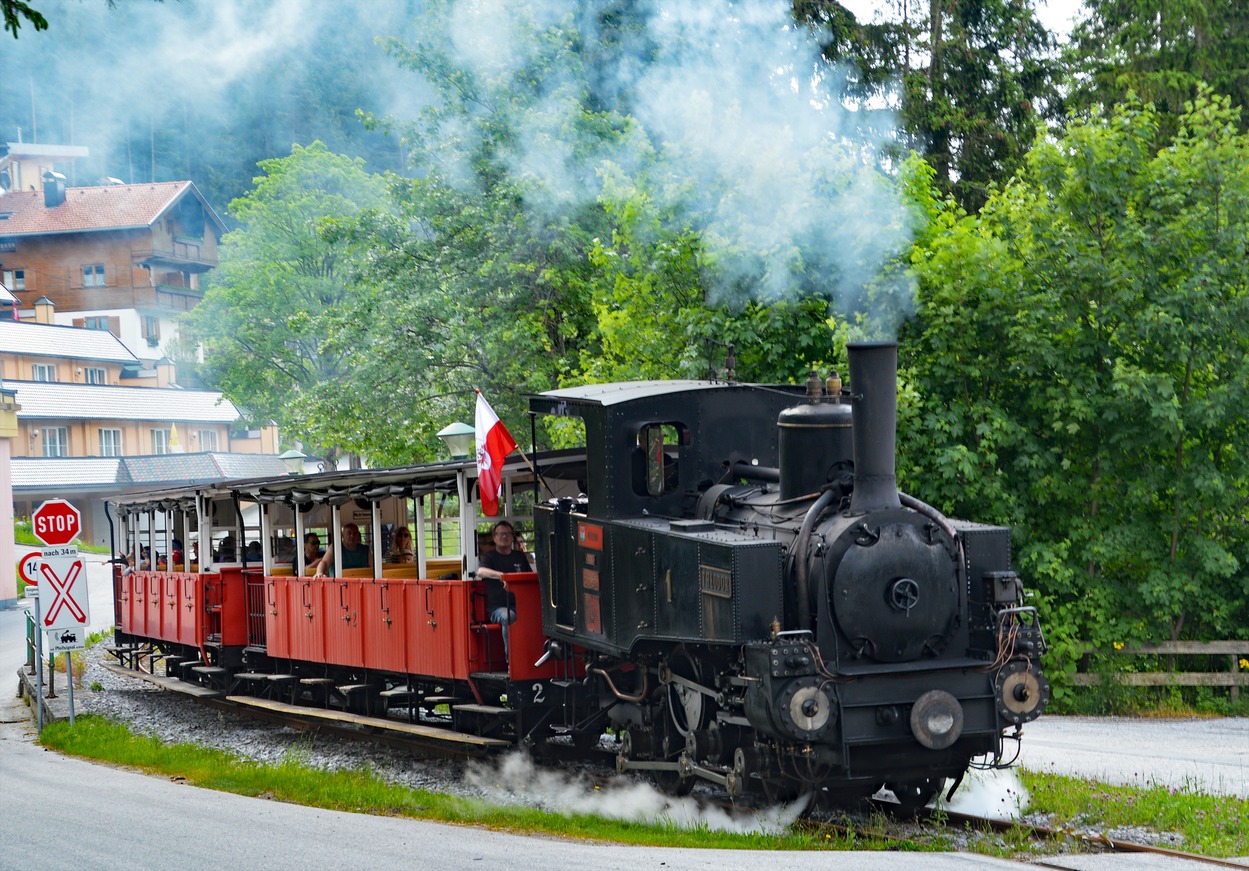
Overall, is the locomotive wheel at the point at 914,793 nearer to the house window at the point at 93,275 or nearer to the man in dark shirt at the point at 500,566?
the man in dark shirt at the point at 500,566

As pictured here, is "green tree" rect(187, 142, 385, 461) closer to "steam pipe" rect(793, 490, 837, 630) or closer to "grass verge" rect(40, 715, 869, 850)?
"grass verge" rect(40, 715, 869, 850)

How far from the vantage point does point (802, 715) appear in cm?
833

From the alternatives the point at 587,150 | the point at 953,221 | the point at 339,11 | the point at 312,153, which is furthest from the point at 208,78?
the point at 953,221

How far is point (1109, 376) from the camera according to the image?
588 inches

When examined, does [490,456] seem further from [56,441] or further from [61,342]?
[61,342]

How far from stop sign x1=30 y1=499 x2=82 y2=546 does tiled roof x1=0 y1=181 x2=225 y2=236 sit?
58520 millimetres

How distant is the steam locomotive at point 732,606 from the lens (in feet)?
28.2

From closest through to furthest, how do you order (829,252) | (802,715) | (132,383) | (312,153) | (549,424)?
(802,715) → (829,252) → (549,424) → (312,153) → (132,383)

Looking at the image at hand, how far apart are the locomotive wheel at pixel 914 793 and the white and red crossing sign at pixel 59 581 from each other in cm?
1047

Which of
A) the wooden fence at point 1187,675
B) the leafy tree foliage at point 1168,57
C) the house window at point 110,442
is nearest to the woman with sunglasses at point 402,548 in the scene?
the wooden fence at point 1187,675

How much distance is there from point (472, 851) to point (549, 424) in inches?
467

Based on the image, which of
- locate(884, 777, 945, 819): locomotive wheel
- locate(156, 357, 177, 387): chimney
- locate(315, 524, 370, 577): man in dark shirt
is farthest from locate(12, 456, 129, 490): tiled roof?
locate(884, 777, 945, 819): locomotive wheel

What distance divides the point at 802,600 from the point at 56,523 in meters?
11.3

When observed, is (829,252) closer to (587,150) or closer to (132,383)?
(587,150)
